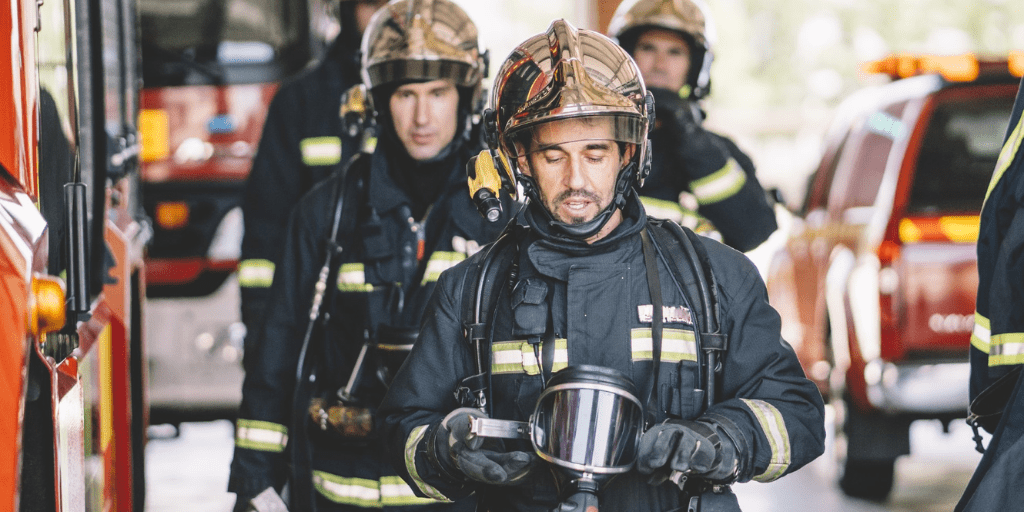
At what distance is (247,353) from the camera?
184 inches

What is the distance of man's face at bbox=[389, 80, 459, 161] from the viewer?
3930 mm

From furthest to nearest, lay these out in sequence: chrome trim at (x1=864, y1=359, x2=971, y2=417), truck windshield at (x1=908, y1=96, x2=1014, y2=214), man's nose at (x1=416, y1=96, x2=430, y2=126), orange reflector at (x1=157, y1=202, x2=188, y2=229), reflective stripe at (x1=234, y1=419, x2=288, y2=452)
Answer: orange reflector at (x1=157, y1=202, x2=188, y2=229) → truck windshield at (x1=908, y1=96, x2=1014, y2=214) → chrome trim at (x1=864, y1=359, x2=971, y2=417) → man's nose at (x1=416, y1=96, x2=430, y2=126) → reflective stripe at (x1=234, y1=419, x2=288, y2=452)

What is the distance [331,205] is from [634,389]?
1.58 m

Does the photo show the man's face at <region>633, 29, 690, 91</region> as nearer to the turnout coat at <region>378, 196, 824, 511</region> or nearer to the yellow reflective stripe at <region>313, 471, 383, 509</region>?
the yellow reflective stripe at <region>313, 471, 383, 509</region>

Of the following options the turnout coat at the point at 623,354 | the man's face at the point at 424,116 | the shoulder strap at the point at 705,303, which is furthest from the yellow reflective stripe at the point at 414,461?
the man's face at the point at 424,116

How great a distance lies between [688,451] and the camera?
2496mm

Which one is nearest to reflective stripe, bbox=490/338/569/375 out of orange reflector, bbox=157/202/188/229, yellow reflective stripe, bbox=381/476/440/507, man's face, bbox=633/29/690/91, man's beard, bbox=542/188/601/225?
man's beard, bbox=542/188/601/225

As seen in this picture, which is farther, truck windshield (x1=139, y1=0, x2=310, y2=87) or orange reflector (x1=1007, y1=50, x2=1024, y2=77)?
truck windshield (x1=139, y1=0, x2=310, y2=87)

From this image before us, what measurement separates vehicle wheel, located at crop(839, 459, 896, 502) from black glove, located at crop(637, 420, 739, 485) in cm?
493

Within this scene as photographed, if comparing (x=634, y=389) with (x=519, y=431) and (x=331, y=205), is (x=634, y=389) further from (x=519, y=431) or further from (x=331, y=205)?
(x=331, y=205)

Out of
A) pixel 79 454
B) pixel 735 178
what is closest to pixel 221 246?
pixel 735 178

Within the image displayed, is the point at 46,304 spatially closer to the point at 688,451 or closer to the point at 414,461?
the point at 414,461

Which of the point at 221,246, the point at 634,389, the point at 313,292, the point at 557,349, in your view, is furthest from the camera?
the point at 221,246

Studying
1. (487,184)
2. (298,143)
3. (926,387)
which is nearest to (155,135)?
(298,143)
